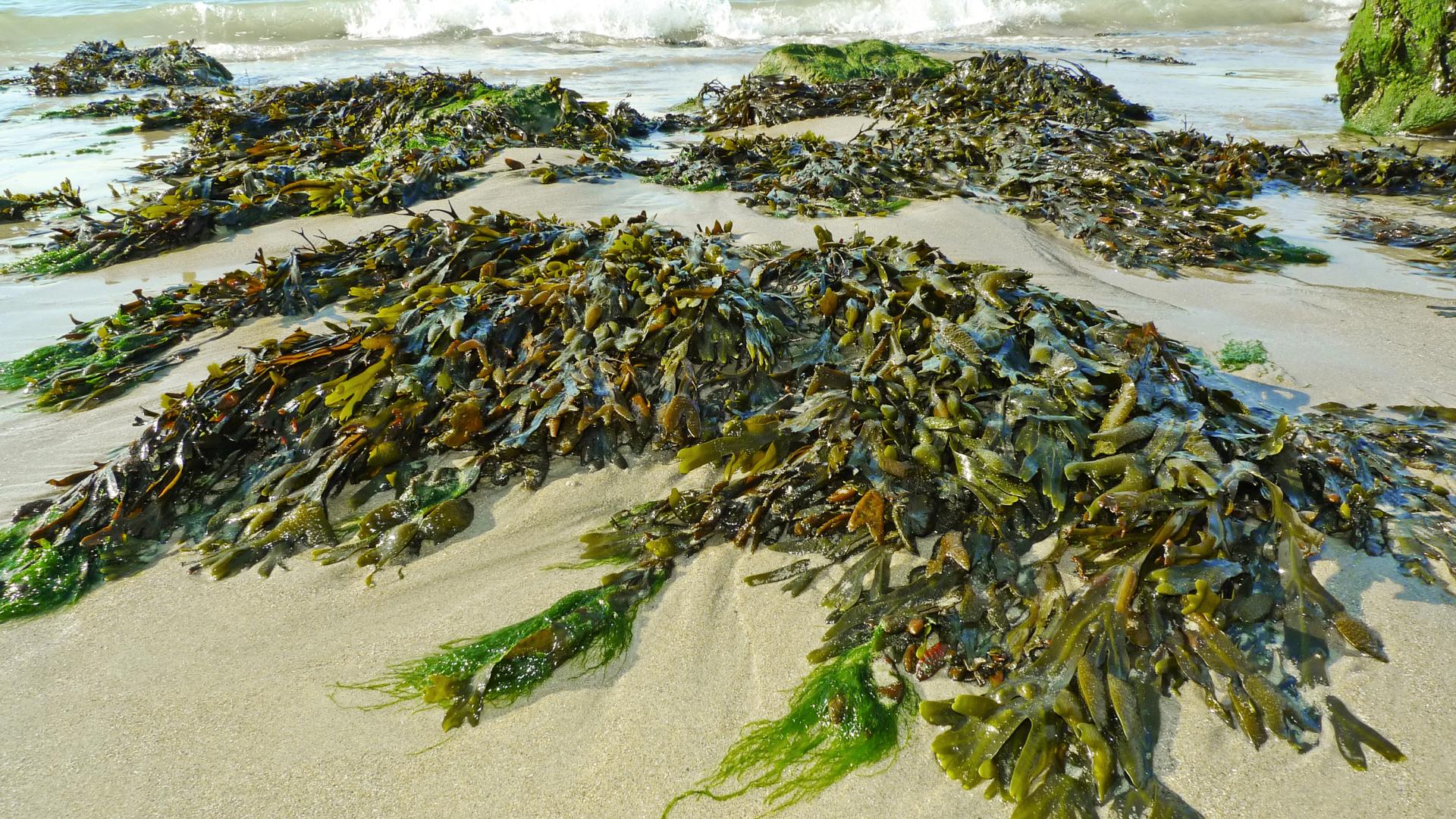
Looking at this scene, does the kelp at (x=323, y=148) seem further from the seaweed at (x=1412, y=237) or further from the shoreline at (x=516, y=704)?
the seaweed at (x=1412, y=237)

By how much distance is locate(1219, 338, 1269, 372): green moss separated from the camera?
9.55 ft

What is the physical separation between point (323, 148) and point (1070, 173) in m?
5.28

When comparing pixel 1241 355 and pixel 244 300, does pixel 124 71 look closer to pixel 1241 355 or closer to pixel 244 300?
pixel 244 300

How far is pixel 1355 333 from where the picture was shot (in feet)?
10.5

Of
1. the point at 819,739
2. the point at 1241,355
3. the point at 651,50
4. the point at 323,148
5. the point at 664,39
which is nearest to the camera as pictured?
the point at 819,739

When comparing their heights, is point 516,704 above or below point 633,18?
below

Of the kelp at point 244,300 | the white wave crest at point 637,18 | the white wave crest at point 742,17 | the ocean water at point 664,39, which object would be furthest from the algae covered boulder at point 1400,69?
the white wave crest at point 742,17

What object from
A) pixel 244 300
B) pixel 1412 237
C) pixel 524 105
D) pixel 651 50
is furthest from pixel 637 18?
pixel 1412 237

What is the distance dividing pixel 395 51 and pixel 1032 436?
15661mm

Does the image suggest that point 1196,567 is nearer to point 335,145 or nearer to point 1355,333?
point 1355,333

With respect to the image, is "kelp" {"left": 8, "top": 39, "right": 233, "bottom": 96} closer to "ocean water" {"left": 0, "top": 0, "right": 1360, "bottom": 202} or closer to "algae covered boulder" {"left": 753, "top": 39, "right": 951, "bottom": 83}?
"ocean water" {"left": 0, "top": 0, "right": 1360, "bottom": 202}

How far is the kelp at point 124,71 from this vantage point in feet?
31.6

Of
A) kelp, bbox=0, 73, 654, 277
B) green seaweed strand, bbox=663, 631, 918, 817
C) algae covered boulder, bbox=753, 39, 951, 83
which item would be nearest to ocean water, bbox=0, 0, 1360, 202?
kelp, bbox=0, 73, 654, 277

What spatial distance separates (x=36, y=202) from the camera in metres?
5.20
